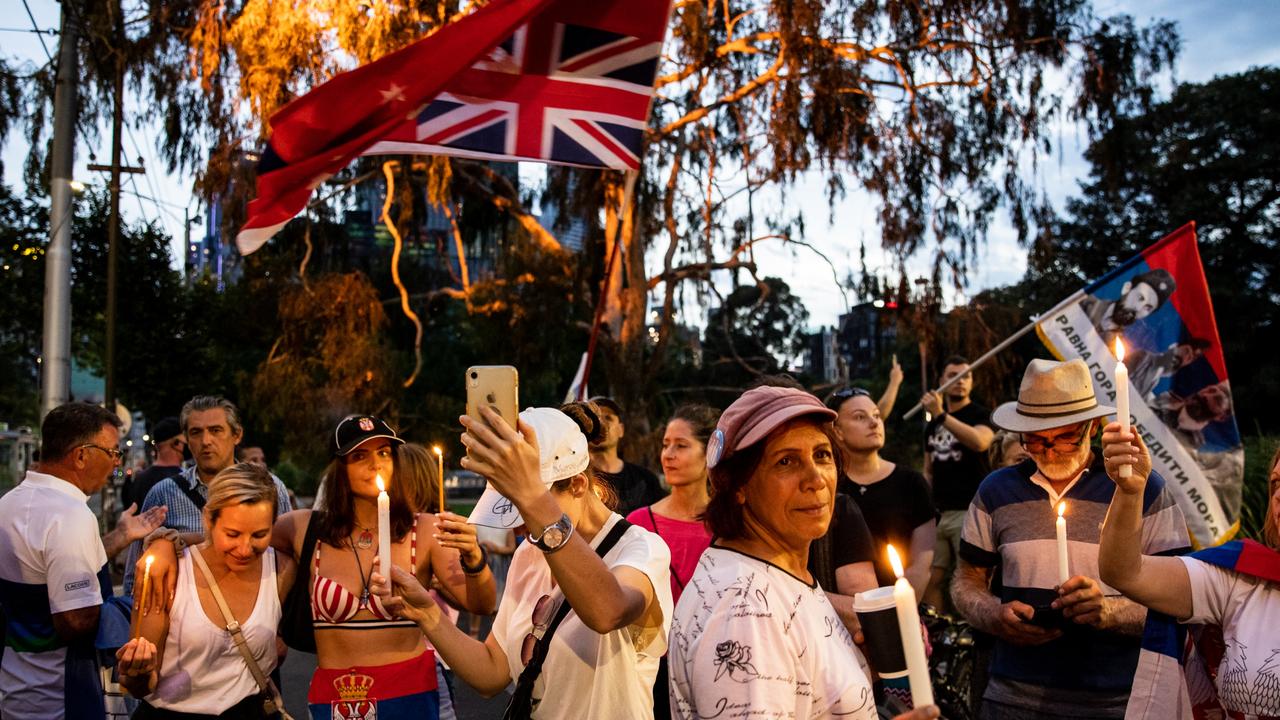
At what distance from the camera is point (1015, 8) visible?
53.8ft

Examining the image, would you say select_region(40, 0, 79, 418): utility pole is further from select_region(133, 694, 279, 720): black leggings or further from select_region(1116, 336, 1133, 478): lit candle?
select_region(1116, 336, 1133, 478): lit candle

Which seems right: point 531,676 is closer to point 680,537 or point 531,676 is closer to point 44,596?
point 680,537

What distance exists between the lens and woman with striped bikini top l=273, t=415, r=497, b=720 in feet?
13.0

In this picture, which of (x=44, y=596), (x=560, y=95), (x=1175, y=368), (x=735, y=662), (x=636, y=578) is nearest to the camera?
(x=735, y=662)

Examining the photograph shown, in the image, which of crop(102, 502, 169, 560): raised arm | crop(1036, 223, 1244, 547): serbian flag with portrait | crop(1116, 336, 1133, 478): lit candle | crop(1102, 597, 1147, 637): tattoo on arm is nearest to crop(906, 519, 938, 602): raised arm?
crop(1036, 223, 1244, 547): serbian flag with portrait

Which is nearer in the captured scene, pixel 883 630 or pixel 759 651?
pixel 883 630

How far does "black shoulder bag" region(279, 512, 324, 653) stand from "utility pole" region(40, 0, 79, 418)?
9.79 metres

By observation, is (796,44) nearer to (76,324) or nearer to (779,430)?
(779,430)

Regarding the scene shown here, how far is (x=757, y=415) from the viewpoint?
2.47 meters

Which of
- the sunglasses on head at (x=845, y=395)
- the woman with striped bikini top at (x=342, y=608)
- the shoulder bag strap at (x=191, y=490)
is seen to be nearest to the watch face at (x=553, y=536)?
the woman with striped bikini top at (x=342, y=608)

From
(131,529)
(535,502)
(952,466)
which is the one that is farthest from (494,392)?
(952,466)

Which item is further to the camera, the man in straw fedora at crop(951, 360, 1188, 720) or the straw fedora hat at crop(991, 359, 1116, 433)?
the straw fedora hat at crop(991, 359, 1116, 433)

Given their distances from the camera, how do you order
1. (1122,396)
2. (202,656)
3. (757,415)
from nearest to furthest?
(757,415) < (1122,396) < (202,656)

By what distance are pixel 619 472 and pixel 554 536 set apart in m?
4.44
